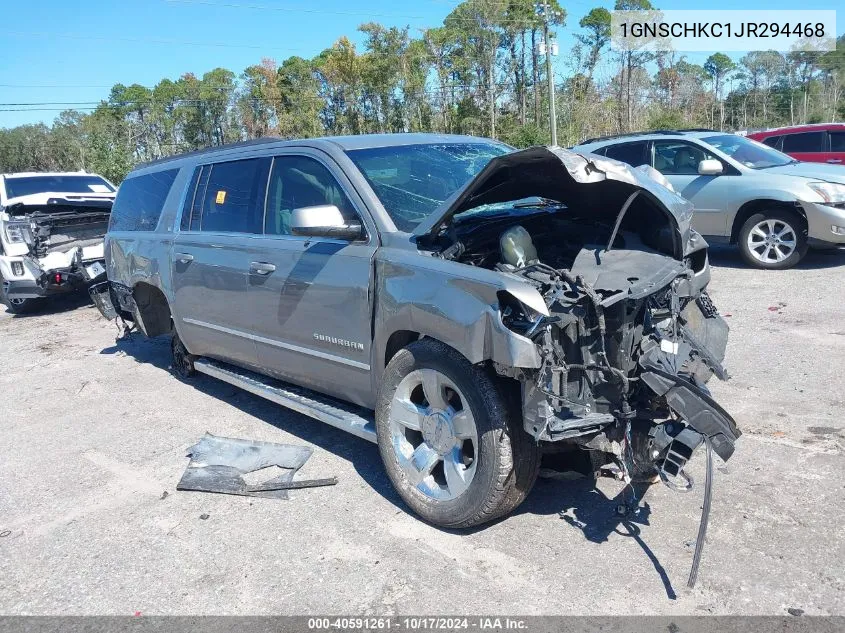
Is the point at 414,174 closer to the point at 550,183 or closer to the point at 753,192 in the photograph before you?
the point at 550,183

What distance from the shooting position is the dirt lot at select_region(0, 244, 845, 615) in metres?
2.91

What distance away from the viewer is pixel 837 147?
512 inches

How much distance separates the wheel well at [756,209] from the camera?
8.55 metres

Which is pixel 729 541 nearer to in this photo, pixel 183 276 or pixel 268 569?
pixel 268 569

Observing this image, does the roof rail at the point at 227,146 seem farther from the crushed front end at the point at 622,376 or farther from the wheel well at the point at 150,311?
the crushed front end at the point at 622,376

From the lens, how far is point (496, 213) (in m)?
3.99

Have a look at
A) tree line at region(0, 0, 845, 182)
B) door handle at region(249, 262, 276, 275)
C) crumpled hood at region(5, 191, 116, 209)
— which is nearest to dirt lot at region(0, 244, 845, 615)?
door handle at region(249, 262, 276, 275)

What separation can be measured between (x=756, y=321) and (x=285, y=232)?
4689 mm

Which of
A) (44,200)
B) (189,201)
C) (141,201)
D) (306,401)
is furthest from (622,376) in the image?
(44,200)

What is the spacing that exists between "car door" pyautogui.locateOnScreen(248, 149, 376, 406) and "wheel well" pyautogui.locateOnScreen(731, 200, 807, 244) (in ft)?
22.1

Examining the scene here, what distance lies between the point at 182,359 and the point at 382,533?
3314 millimetres

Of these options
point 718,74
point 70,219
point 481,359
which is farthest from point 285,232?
point 718,74

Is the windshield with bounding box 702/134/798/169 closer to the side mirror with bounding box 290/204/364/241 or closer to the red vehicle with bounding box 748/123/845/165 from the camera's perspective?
the red vehicle with bounding box 748/123/845/165

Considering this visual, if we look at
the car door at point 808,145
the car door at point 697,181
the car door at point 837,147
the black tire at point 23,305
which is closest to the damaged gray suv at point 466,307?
the car door at point 697,181
